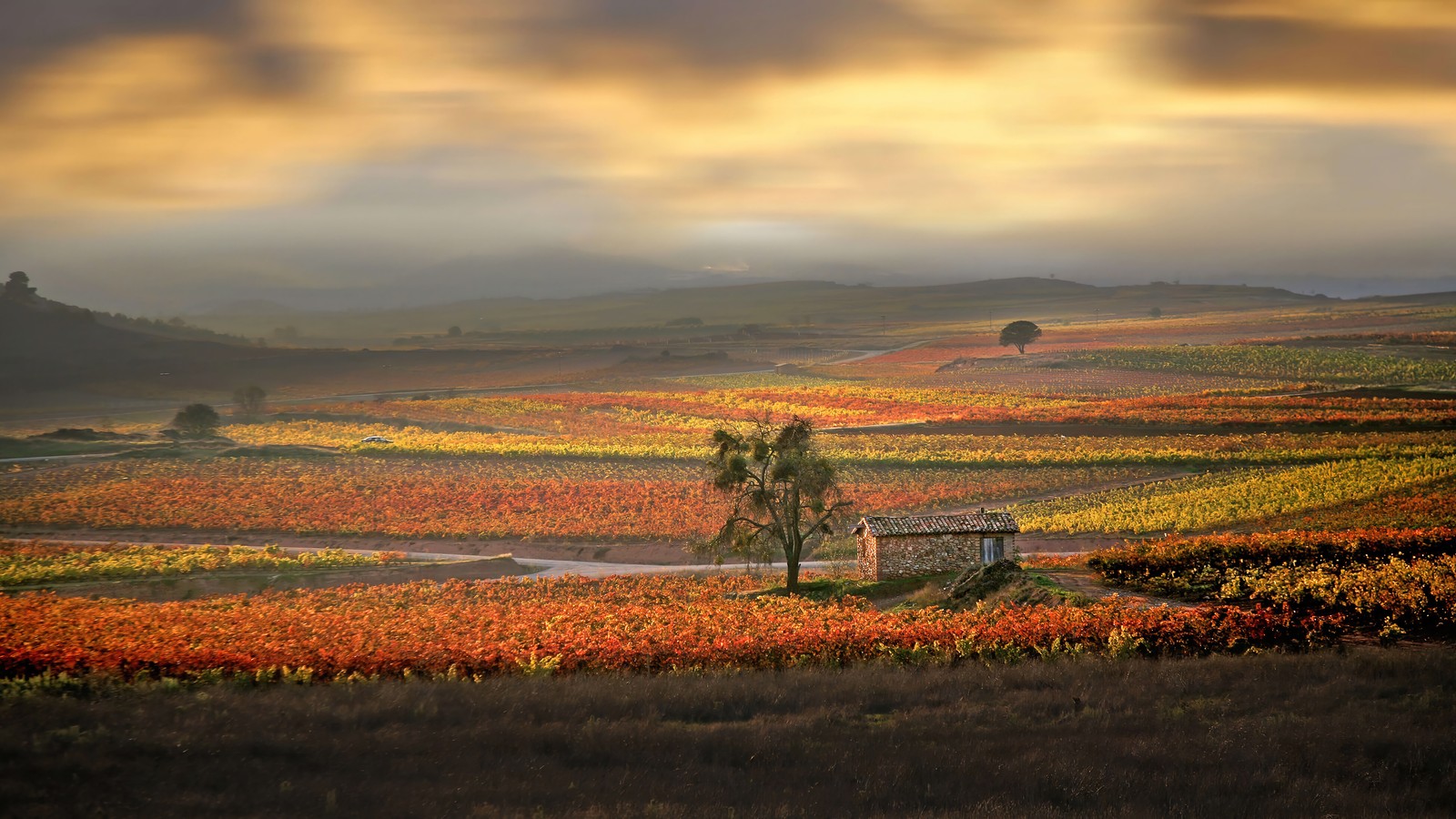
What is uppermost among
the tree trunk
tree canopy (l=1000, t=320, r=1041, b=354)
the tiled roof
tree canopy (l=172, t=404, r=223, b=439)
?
tree canopy (l=1000, t=320, r=1041, b=354)

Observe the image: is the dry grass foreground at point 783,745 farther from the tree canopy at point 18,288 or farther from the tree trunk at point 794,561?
the tree canopy at point 18,288

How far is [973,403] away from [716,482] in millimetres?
66826

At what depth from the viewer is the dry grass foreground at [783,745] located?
482 inches

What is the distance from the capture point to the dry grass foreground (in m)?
12.2

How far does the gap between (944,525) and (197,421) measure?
86.9 meters

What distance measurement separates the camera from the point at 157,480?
6538 cm

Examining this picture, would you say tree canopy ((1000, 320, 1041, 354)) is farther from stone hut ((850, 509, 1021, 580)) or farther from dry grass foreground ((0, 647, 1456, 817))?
dry grass foreground ((0, 647, 1456, 817))

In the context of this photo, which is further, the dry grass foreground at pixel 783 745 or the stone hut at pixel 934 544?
the stone hut at pixel 934 544

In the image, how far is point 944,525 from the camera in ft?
121

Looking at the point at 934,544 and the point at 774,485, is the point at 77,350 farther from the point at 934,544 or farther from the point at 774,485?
the point at 934,544

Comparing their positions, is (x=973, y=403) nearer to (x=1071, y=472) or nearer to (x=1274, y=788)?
(x=1071, y=472)

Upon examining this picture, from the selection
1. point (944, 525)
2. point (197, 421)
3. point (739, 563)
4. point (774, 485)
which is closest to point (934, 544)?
point (944, 525)

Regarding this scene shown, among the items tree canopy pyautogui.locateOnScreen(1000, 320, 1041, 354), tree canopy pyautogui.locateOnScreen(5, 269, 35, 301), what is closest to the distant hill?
tree canopy pyautogui.locateOnScreen(5, 269, 35, 301)

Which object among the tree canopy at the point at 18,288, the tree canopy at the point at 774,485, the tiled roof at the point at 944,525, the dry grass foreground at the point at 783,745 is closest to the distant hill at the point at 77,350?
the tree canopy at the point at 18,288
